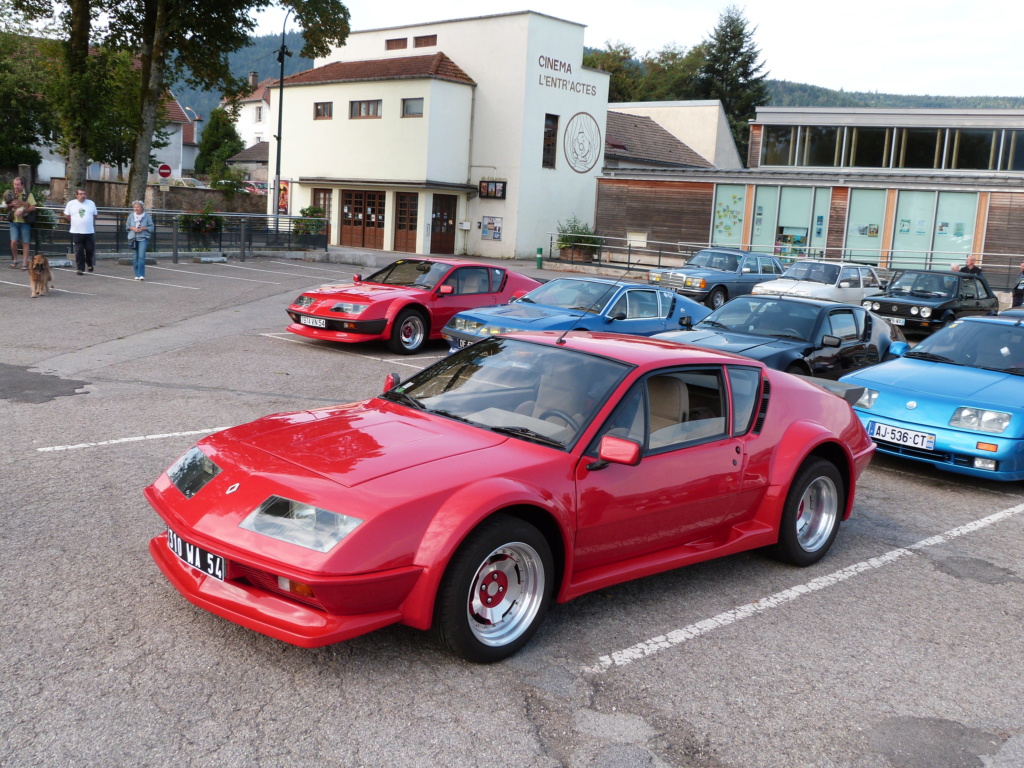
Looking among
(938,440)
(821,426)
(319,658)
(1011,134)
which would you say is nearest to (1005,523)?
(938,440)

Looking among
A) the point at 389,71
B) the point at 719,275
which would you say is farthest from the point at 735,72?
the point at 719,275

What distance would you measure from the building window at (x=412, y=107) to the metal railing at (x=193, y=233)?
28.8ft

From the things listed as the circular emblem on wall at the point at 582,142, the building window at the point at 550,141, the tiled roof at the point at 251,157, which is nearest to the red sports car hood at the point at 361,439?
the building window at the point at 550,141

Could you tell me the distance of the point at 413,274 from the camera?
14172 mm

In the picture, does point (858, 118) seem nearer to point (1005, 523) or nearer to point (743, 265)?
point (743, 265)

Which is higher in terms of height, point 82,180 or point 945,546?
point 82,180

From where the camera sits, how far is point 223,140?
79250mm

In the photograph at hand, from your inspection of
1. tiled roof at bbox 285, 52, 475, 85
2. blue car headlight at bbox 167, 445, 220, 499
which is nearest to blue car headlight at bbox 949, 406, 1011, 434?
blue car headlight at bbox 167, 445, 220, 499

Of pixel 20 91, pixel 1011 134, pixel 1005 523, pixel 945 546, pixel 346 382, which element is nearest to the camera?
pixel 945 546

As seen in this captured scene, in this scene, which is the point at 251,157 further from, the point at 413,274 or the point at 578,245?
the point at 413,274

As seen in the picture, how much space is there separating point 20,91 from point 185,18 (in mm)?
27843

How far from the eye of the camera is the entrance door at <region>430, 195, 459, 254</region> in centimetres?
3922

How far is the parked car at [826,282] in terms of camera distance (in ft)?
69.9

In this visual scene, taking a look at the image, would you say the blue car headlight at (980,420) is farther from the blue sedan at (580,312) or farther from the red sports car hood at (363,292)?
the red sports car hood at (363,292)
